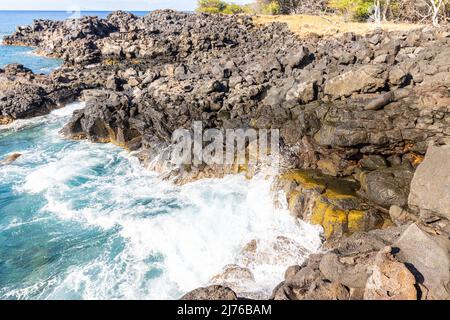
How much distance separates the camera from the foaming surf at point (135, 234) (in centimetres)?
1334

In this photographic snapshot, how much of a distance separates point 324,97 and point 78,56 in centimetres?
4449

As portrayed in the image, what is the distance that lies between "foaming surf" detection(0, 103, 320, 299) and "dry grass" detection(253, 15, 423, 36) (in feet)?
106

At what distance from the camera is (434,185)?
35.1 feet

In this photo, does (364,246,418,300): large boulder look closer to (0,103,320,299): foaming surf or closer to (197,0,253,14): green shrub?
(0,103,320,299): foaming surf

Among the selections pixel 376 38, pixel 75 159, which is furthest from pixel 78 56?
pixel 376 38

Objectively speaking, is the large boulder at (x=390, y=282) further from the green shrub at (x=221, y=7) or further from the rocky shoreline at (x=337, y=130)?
the green shrub at (x=221, y=7)

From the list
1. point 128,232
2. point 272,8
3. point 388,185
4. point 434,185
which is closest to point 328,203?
point 388,185

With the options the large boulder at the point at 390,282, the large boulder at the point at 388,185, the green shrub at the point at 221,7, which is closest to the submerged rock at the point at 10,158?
the large boulder at the point at 388,185

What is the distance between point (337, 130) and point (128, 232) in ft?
37.5

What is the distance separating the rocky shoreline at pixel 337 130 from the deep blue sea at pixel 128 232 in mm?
1365

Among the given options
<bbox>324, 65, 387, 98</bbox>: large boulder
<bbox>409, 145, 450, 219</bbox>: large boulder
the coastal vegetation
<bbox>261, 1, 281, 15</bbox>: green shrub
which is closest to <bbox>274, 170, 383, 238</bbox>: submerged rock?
<bbox>409, 145, 450, 219</bbox>: large boulder

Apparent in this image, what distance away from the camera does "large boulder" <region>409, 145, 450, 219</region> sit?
1030 cm
